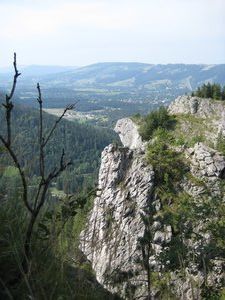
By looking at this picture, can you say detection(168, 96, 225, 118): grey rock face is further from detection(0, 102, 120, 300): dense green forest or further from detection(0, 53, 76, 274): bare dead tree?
detection(0, 53, 76, 274): bare dead tree

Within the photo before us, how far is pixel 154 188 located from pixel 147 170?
1529mm

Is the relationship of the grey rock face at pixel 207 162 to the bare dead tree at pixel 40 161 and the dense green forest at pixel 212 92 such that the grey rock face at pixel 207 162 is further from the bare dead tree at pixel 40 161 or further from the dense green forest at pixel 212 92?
the bare dead tree at pixel 40 161

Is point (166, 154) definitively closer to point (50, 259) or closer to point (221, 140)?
point (221, 140)

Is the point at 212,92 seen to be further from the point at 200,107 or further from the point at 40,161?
the point at 40,161

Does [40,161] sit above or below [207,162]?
above

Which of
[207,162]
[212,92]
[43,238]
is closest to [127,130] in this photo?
[212,92]

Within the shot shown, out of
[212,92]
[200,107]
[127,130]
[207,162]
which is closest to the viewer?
[207,162]

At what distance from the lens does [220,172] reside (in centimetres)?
3266

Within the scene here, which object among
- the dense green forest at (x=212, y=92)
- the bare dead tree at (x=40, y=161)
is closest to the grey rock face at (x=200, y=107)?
the dense green forest at (x=212, y=92)

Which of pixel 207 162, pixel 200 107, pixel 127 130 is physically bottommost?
pixel 127 130

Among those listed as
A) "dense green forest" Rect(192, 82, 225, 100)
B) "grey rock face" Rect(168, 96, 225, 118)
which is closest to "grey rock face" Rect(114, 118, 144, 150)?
"grey rock face" Rect(168, 96, 225, 118)

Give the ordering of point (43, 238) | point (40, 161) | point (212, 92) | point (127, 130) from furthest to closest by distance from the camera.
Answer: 1. point (127, 130)
2. point (212, 92)
3. point (43, 238)
4. point (40, 161)

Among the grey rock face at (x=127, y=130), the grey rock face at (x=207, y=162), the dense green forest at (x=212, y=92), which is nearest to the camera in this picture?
the grey rock face at (x=207, y=162)

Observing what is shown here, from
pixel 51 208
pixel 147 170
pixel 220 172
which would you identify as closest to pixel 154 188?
pixel 147 170
